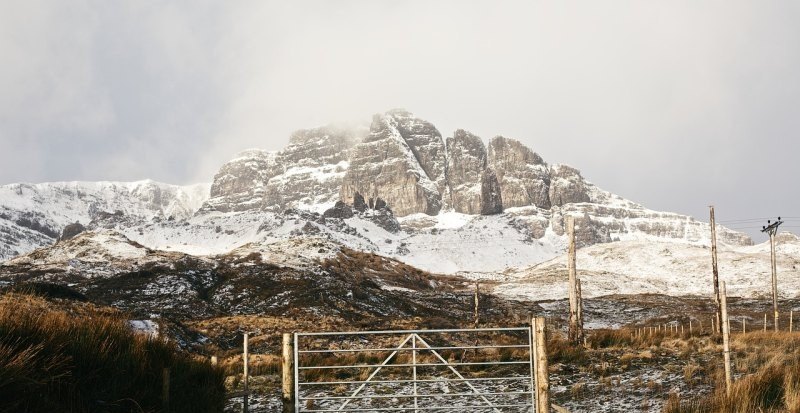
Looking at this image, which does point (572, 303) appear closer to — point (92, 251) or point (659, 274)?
point (92, 251)

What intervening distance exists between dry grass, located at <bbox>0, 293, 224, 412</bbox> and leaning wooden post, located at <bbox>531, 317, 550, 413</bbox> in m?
5.79

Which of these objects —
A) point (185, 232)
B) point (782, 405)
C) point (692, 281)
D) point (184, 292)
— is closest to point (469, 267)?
point (692, 281)

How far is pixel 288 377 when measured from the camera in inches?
383

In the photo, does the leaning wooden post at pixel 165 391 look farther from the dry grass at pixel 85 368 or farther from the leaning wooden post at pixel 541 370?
the leaning wooden post at pixel 541 370

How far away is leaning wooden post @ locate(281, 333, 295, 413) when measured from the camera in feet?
31.9

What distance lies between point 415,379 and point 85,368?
5128mm

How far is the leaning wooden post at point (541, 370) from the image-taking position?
29.7 feet

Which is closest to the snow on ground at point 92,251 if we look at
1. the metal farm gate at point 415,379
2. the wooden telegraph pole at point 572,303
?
the metal farm gate at point 415,379

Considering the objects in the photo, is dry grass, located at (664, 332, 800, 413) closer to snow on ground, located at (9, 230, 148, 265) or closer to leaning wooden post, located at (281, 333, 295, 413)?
leaning wooden post, located at (281, 333, 295, 413)

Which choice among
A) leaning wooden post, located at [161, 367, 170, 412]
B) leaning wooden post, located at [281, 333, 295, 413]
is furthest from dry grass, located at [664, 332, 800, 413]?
leaning wooden post, located at [161, 367, 170, 412]

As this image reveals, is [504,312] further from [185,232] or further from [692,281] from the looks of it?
[185,232]

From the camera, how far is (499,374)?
18.2 meters

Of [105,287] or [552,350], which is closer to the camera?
[552,350]

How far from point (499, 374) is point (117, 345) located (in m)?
12.5
